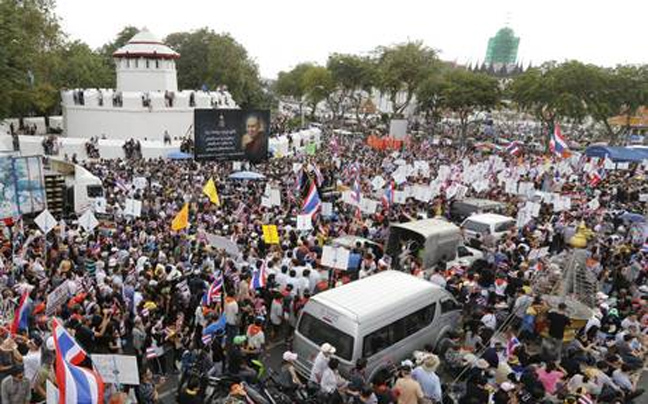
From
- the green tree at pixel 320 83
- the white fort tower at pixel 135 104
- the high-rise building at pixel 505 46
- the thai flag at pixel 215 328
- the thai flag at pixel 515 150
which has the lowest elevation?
the thai flag at pixel 215 328

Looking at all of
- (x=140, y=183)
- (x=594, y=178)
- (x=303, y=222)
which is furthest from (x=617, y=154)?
(x=140, y=183)

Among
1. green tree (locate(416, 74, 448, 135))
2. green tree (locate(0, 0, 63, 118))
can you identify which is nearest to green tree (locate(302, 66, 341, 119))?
green tree (locate(416, 74, 448, 135))

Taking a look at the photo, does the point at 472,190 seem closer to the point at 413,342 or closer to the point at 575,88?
the point at 413,342

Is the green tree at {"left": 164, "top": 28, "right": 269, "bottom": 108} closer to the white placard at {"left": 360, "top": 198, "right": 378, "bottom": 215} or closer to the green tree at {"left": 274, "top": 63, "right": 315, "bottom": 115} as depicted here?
the green tree at {"left": 274, "top": 63, "right": 315, "bottom": 115}

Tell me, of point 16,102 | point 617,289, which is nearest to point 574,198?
point 617,289

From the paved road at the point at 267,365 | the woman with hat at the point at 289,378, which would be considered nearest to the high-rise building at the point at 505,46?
the paved road at the point at 267,365

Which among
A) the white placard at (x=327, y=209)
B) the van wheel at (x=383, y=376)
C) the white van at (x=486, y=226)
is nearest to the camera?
the van wheel at (x=383, y=376)

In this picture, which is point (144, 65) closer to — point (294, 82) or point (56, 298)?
point (56, 298)

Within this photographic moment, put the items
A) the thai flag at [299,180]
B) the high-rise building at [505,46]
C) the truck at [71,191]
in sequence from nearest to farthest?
the truck at [71,191] < the thai flag at [299,180] < the high-rise building at [505,46]

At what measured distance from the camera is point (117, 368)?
6.27m

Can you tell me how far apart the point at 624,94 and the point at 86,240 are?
150 feet

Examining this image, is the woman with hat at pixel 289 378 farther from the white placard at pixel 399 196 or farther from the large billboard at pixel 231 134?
the large billboard at pixel 231 134

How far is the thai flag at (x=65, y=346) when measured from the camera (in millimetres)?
5957

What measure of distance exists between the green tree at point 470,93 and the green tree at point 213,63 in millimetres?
24886
